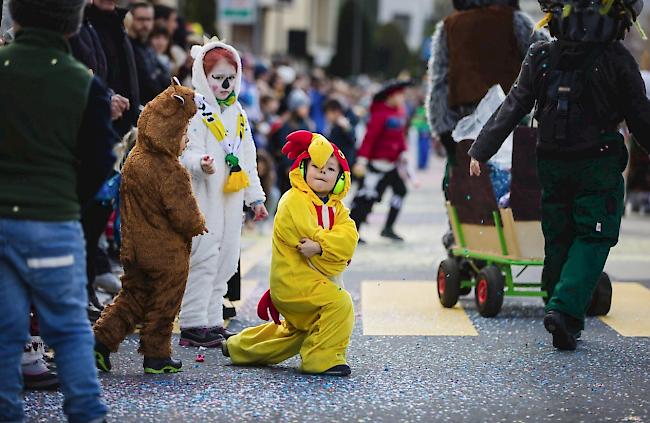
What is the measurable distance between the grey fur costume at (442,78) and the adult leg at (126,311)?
3.64 metres

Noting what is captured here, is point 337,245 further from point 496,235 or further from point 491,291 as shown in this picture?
point 496,235

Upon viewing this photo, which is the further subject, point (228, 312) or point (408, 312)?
point (408, 312)

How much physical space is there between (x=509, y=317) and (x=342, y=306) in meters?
2.32

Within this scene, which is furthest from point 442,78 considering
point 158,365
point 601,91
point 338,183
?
point 158,365

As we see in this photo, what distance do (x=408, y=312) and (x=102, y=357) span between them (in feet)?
9.35

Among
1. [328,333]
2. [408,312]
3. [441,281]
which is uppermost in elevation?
[328,333]

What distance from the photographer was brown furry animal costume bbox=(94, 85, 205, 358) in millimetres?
6465

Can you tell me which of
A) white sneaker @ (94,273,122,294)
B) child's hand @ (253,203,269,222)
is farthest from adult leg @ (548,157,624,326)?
white sneaker @ (94,273,122,294)

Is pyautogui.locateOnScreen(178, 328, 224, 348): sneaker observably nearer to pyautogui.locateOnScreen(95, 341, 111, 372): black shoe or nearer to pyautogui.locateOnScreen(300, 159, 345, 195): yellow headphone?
pyautogui.locateOnScreen(95, 341, 111, 372): black shoe

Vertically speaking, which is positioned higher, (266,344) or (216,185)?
(216,185)

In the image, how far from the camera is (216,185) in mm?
7512

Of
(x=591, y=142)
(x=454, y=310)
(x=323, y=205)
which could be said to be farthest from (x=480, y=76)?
(x=323, y=205)

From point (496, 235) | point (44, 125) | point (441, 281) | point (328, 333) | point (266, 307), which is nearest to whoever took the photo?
point (44, 125)

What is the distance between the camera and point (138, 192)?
21.4 ft
